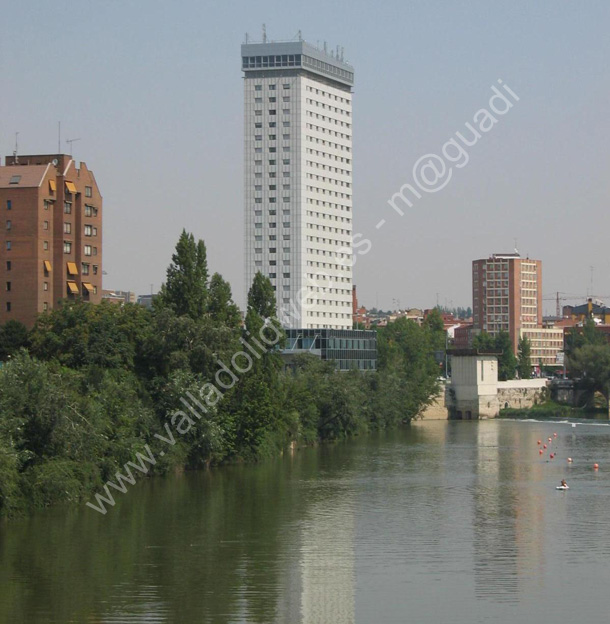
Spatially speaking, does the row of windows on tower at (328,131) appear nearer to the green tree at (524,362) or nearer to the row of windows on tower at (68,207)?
the row of windows on tower at (68,207)

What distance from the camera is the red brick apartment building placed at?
279 feet

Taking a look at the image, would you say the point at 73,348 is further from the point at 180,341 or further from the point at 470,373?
the point at 470,373

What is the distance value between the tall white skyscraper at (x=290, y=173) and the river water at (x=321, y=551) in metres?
72.4

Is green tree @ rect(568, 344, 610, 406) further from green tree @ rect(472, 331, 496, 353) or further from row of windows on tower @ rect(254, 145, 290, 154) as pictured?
green tree @ rect(472, 331, 496, 353)

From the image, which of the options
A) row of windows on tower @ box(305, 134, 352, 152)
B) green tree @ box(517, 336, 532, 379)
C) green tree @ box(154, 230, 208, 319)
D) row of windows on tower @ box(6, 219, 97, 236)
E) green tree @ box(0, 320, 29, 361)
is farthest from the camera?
green tree @ box(517, 336, 532, 379)

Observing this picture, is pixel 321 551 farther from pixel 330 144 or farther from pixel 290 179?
pixel 330 144

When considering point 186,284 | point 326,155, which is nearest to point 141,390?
point 186,284

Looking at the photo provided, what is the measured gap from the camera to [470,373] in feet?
404

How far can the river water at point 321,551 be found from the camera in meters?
29.1

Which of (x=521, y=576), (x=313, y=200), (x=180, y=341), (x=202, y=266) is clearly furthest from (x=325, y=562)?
(x=313, y=200)

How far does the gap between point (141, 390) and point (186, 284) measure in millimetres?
6946

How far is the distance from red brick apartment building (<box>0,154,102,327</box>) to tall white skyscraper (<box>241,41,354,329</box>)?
42.6 metres

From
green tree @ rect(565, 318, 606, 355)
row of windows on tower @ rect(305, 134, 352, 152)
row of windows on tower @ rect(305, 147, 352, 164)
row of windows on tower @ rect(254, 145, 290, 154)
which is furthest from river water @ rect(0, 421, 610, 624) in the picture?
green tree @ rect(565, 318, 606, 355)

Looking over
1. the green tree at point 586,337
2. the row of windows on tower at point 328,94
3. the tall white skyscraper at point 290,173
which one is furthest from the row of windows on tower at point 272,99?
the green tree at point 586,337
